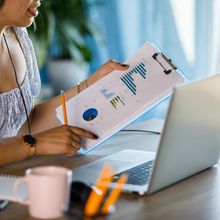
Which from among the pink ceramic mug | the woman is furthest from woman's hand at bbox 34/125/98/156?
the pink ceramic mug

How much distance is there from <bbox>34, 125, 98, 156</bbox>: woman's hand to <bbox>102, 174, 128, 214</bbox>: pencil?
10.2 inches

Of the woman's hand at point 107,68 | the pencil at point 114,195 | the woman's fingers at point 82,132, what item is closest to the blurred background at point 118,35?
the woman's hand at point 107,68

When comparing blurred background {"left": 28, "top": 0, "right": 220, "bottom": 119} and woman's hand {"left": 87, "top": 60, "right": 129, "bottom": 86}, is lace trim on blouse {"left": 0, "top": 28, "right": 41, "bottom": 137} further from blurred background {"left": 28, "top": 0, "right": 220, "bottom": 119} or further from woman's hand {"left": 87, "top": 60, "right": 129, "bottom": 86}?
blurred background {"left": 28, "top": 0, "right": 220, "bottom": 119}

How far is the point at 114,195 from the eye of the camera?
53.1 inches

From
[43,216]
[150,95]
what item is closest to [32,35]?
[150,95]

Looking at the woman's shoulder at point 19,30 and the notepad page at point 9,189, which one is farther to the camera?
the woman's shoulder at point 19,30

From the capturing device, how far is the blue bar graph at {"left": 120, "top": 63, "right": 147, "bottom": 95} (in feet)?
5.78

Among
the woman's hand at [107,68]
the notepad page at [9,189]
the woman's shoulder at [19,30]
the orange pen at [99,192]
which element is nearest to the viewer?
the orange pen at [99,192]

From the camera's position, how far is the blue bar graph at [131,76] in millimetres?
1761

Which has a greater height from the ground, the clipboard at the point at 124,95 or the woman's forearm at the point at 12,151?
the clipboard at the point at 124,95

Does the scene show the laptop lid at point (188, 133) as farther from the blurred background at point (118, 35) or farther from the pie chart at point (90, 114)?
the blurred background at point (118, 35)

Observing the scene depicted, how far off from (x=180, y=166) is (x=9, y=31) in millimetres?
971

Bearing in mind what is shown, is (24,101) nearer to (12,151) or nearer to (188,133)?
(12,151)

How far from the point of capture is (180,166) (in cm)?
150
